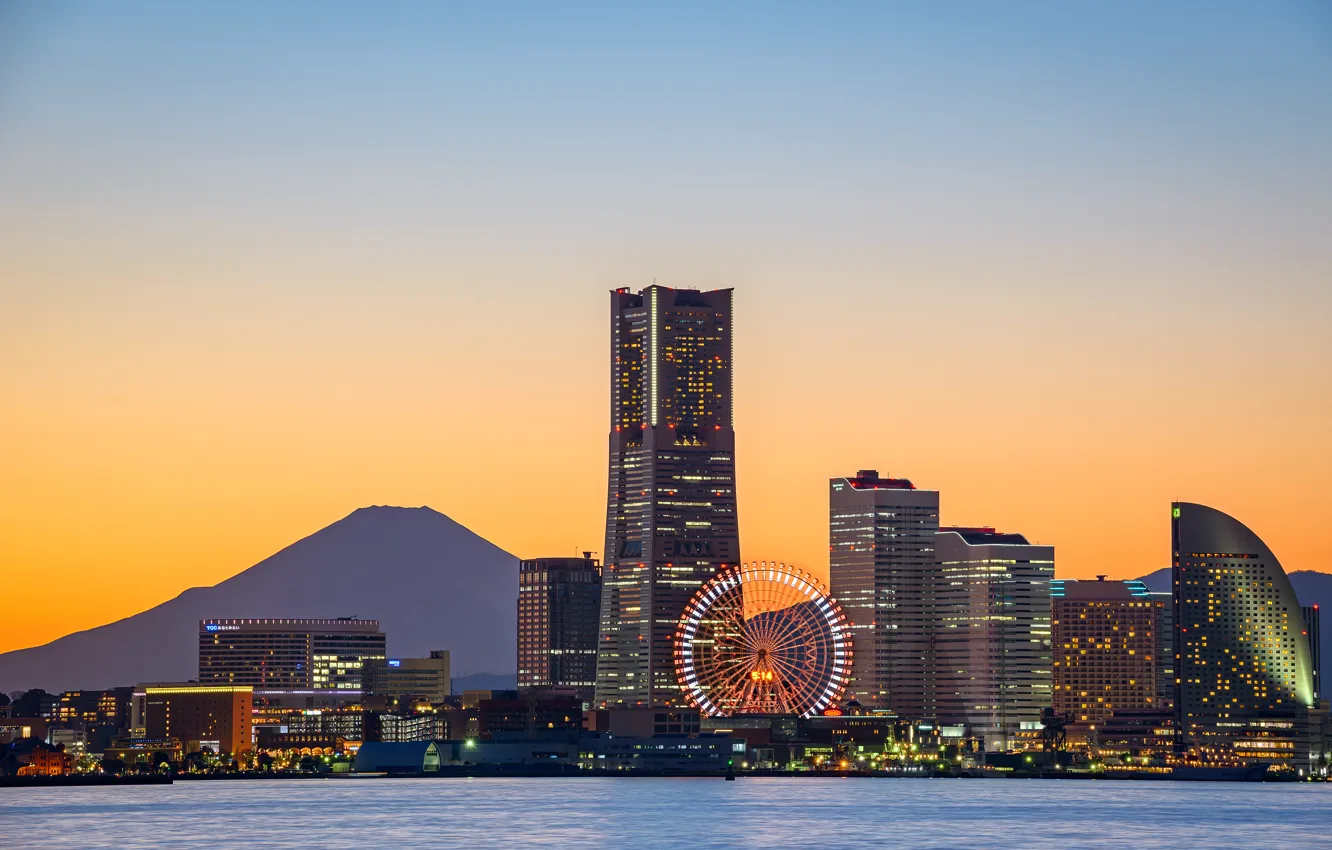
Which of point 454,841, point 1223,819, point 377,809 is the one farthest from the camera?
point 377,809

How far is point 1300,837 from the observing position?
15588 cm

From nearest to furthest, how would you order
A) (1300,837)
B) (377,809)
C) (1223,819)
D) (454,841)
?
(454,841), (1300,837), (1223,819), (377,809)

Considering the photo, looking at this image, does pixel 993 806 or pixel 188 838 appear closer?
pixel 188 838

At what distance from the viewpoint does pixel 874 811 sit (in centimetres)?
18500

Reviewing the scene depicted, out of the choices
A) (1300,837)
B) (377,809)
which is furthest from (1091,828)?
(377,809)

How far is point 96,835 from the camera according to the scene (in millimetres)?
151375

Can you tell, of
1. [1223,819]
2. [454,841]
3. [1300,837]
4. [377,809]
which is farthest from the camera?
[377,809]

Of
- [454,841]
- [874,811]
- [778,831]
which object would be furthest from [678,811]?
[454,841]

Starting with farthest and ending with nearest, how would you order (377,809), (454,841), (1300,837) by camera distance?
(377,809), (1300,837), (454,841)

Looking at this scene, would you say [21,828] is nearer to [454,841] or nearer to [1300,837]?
[454,841]

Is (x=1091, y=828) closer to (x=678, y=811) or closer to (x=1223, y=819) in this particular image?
(x=1223, y=819)

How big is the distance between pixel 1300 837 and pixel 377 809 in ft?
231

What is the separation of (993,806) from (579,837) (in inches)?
2259

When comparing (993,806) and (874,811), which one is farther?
(993,806)
